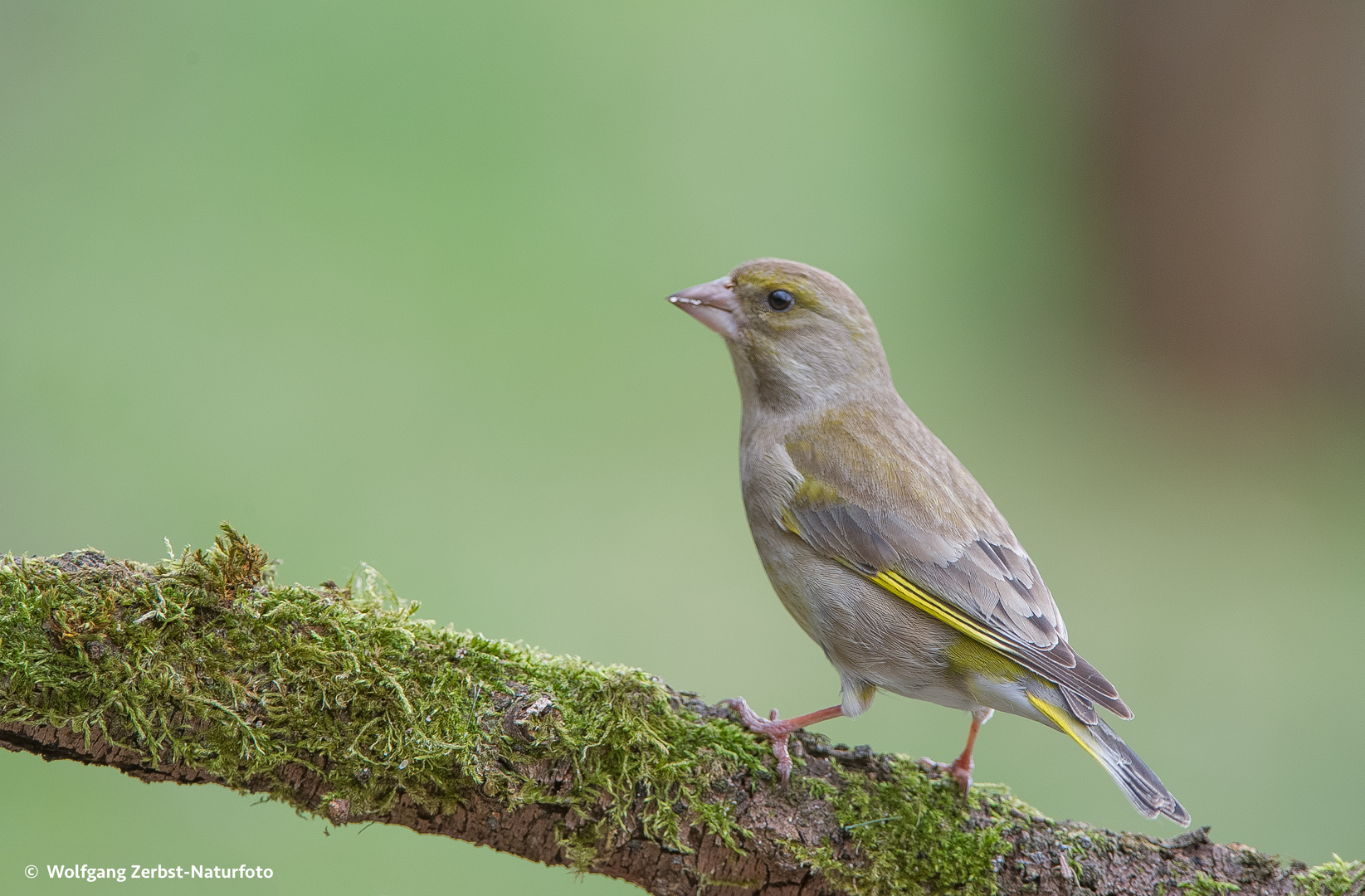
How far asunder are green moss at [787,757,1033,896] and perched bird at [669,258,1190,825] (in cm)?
16

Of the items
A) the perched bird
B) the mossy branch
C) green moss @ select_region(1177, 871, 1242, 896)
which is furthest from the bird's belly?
green moss @ select_region(1177, 871, 1242, 896)

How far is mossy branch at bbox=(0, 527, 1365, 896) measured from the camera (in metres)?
2.18

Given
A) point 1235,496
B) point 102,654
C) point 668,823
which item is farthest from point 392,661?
point 1235,496

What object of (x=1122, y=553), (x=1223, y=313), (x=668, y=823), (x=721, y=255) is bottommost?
(x=668, y=823)

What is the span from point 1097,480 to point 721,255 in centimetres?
371

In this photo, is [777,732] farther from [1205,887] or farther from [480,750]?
[1205,887]

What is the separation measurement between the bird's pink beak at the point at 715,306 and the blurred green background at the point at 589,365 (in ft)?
8.16

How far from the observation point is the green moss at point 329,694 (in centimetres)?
216

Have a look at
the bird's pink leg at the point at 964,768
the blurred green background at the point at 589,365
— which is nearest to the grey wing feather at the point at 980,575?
the bird's pink leg at the point at 964,768

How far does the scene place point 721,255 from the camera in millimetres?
7879

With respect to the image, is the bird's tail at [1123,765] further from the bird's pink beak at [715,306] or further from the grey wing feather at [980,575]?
the bird's pink beak at [715,306]

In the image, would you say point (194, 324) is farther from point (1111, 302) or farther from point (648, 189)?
point (1111, 302)

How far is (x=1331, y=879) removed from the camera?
2.60 m

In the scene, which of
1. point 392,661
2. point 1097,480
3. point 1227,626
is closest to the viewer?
point 392,661
